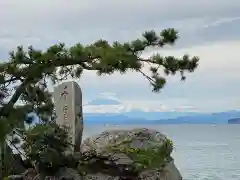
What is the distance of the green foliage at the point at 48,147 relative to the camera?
5643 mm

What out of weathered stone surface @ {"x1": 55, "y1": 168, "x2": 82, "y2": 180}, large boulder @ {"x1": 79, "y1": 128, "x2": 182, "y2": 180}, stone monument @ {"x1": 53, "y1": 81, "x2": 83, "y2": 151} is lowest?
weathered stone surface @ {"x1": 55, "y1": 168, "x2": 82, "y2": 180}

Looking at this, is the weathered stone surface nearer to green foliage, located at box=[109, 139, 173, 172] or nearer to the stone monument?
the stone monument

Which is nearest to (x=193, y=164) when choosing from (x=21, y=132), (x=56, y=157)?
(x=56, y=157)

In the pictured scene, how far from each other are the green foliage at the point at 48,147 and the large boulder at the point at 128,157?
1.35ft

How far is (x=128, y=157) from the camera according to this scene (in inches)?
259

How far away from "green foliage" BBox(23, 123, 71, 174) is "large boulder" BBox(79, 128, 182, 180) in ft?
1.35

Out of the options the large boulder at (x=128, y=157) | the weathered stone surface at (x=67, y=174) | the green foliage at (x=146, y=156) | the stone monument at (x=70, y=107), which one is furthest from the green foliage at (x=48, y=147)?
the green foliage at (x=146, y=156)

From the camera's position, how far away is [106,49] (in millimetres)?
5078

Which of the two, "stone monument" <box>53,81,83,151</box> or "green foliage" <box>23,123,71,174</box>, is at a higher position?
"stone monument" <box>53,81,83,151</box>

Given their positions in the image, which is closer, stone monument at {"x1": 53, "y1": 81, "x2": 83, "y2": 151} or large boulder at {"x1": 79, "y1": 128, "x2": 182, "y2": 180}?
large boulder at {"x1": 79, "y1": 128, "x2": 182, "y2": 180}

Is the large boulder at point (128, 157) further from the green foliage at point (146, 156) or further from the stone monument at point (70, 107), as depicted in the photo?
the stone monument at point (70, 107)

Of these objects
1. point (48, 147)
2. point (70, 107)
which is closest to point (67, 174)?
point (48, 147)

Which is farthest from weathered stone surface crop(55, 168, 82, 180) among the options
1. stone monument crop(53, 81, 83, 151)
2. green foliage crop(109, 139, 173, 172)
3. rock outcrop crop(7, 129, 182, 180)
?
green foliage crop(109, 139, 173, 172)

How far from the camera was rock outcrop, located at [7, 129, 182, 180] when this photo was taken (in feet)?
21.0
